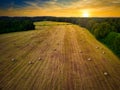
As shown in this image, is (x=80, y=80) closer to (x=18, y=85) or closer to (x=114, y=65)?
(x=18, y=85)

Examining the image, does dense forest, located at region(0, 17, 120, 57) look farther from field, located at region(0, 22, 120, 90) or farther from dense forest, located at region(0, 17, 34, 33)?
field, located at region(0, 22, 120, 90)

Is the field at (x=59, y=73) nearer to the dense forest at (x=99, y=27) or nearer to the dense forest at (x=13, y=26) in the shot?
the dense forest at (x=99, y=27)

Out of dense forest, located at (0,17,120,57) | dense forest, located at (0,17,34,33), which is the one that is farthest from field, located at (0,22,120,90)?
dense forest, located at (0,17,34,33)

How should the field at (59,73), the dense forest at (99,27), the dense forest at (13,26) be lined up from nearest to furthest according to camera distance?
the field at (59,73)
the dense forest at (99,27)
the dense forest at (13,26)

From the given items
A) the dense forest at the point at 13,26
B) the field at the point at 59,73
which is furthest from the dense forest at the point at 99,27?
the field at the point at 59,73

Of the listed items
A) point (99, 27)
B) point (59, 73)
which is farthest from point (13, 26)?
point (59, 73)

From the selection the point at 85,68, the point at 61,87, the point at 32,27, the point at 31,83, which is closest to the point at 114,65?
the point at 85,68

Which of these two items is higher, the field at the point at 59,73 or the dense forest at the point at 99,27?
the field at the point at 59,73

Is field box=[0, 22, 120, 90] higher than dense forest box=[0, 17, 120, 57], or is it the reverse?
field box=[0, 22, 120, 90]

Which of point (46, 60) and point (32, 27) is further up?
point (46, 60)

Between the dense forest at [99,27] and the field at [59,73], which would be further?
the dense forest at [99,27]

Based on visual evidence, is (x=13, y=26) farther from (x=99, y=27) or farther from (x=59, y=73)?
(x=59, y=73)
